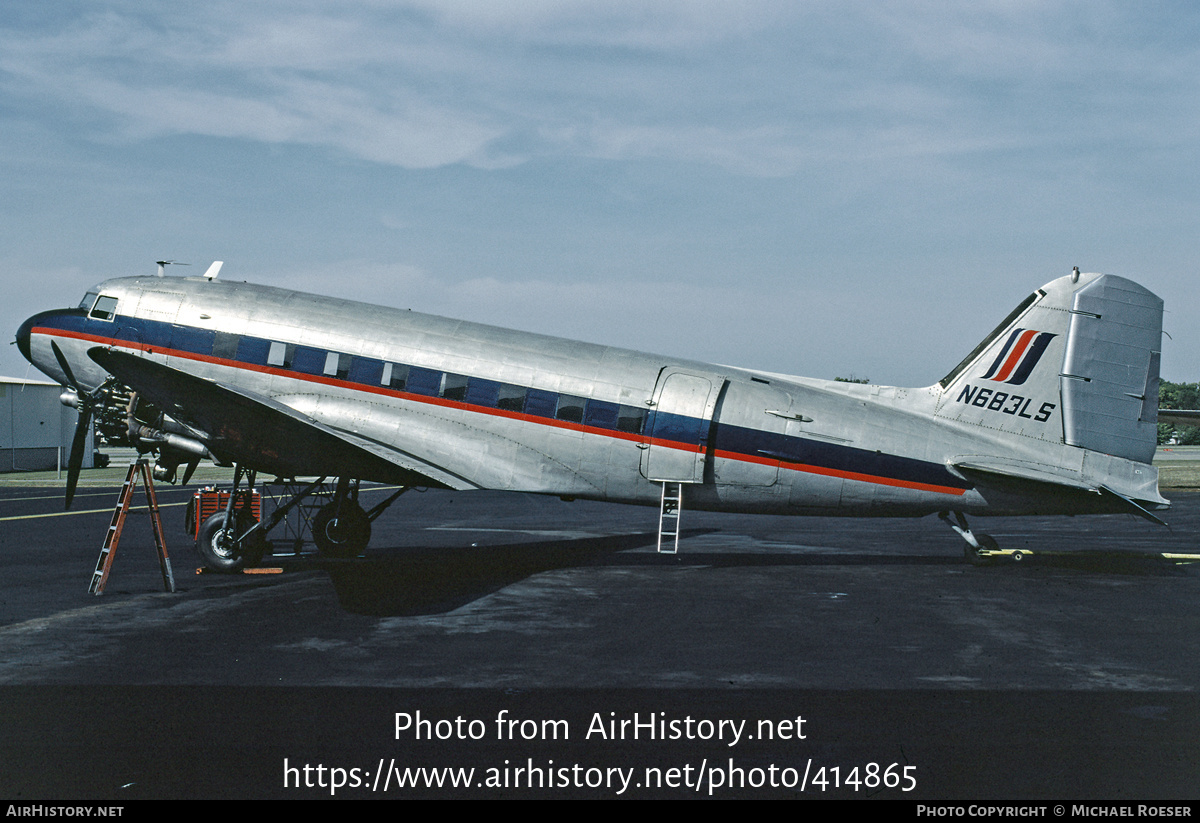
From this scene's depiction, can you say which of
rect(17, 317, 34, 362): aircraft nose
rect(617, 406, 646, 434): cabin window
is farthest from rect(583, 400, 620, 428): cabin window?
rect(17, 317, 34, 362): aircraft nose

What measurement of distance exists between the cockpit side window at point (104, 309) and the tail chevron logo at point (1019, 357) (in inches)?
735

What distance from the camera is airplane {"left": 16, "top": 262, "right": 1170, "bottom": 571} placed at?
1814 centimetres

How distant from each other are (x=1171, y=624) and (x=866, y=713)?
7618 millimetres

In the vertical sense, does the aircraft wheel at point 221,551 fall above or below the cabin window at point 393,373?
below

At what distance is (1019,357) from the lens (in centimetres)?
1878

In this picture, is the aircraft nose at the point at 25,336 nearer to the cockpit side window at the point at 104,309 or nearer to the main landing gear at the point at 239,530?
the cockpit side window at the point at 104,309

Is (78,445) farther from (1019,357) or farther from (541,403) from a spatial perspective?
(1019,357)

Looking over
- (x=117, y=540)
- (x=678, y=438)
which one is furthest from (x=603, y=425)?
(x=117, y=540)

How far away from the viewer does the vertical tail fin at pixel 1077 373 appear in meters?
18.2

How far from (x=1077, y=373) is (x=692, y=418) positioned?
315 inches

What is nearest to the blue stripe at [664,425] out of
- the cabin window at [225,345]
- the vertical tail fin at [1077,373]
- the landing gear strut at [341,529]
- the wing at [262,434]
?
the cabin window at [225,345]

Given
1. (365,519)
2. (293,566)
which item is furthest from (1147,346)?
(293,566)

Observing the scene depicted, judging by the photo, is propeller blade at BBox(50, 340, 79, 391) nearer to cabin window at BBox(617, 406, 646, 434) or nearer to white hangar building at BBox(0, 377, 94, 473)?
cabin window at BBox(617, 406, 646, 434)

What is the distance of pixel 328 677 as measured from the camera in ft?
35.3
